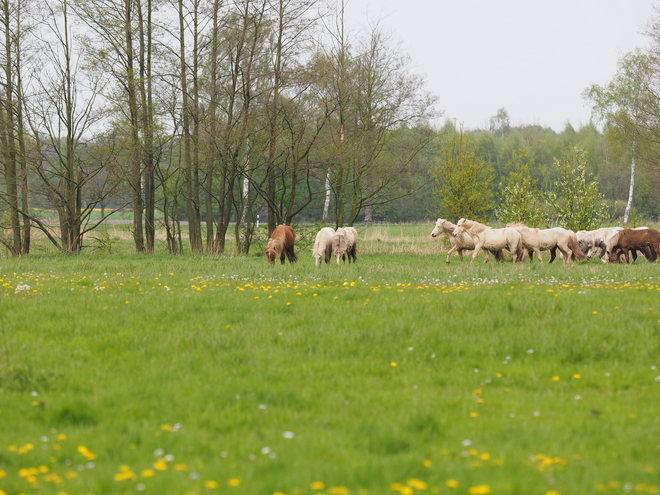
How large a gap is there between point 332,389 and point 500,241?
18303 mm

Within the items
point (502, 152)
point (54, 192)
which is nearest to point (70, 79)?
point (54, 192)

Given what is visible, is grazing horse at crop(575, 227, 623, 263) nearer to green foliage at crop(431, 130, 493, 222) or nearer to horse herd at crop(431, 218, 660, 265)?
horse herd at crop(431, 218, 660, 265)

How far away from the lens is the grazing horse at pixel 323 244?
23.4 metres

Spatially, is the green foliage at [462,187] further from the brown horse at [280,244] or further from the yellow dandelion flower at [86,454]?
the yellow dandelion flower at [86,454]

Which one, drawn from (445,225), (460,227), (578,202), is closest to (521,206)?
(578,202)

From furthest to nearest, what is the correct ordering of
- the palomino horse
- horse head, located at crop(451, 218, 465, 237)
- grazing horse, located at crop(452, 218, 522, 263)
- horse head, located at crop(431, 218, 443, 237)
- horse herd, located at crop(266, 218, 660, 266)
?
horse head, located at crop(431, 218, 443, 237)
horse head, located at crop(451, 218, 465, 237)
the palomino horse
grazing horse, located at crop(452, 218, 522, 263)
horse herd, located at crop(266, 218, 660, 266)

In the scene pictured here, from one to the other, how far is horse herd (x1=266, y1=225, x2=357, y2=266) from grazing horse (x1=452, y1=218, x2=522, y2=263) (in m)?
4.60

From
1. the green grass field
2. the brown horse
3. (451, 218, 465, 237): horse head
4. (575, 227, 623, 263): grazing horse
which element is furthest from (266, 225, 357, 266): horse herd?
(575, 227, 623, 263): grazing horse

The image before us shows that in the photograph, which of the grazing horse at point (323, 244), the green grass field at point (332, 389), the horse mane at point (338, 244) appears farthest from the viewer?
the horse mane at point (338, 244)

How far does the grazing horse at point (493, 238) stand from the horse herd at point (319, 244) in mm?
4598

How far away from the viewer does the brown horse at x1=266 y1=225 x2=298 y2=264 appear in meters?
21.6

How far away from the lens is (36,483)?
15.2 feet

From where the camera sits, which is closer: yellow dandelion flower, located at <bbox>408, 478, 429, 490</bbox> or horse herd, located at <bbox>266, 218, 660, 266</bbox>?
yellow dandelion flower, located at <bbox>408, 478, 429, 490</bbox>

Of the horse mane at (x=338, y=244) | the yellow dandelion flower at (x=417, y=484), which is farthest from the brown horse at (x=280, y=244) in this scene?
the yellow dandelion flower at (x=417, y=484)
